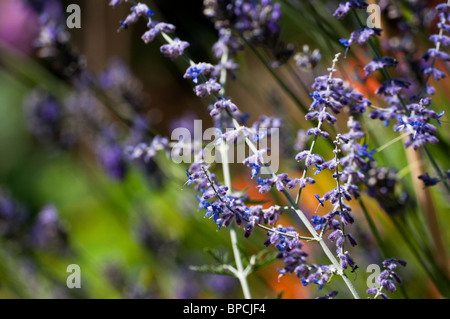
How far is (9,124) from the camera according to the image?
270cm

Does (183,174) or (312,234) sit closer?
(312,234)

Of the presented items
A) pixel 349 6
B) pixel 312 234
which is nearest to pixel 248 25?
pixel 349 6

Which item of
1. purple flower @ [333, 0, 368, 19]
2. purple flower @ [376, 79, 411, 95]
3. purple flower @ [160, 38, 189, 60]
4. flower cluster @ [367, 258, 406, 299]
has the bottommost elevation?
flower cluster @ [367, 258, 406, 299]

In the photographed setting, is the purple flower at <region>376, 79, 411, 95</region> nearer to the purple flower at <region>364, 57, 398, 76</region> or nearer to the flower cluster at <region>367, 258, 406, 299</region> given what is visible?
the purple flower at <region>364, 57, 398, 76</region>

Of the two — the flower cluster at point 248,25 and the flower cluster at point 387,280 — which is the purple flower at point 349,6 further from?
the flower cluster at point 387,280

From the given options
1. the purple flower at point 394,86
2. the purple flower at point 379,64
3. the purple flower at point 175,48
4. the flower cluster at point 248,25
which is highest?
the flower cluster at point 248,25

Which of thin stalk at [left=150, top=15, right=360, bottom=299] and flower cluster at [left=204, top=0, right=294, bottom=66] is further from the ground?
flower cluster at [left=204, top=0, right=294, bottom=66]

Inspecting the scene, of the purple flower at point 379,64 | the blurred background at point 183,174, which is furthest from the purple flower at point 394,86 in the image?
the blurred background at point 183,174

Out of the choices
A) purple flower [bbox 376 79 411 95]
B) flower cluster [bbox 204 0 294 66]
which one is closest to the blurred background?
flower cluster [bbox 204 0 294 66]

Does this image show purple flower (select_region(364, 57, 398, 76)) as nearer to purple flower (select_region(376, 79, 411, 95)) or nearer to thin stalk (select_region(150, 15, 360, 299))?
purple flower (select_region(376, 79, 411, 95))

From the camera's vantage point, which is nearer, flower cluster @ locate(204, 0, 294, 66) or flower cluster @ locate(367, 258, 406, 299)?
flower cluster @ locate(367, 258, 406, 299)

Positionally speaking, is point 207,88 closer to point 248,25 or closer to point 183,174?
point 248,25

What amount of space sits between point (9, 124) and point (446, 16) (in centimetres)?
245

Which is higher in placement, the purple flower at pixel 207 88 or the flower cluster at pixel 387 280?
the purple flower at pixel 207 88
